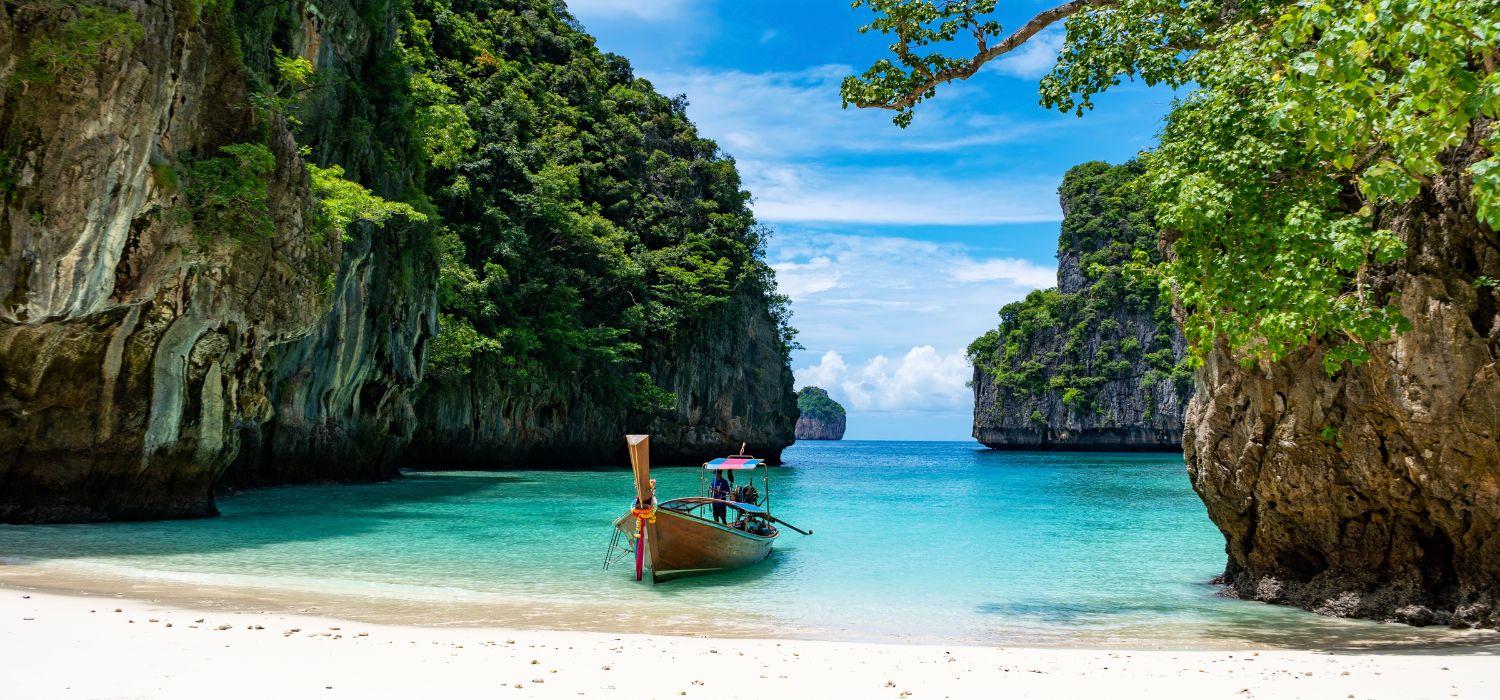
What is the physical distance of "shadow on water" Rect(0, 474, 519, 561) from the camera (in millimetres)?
12211

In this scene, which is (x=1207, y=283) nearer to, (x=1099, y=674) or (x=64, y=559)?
(x=1099, y=674)

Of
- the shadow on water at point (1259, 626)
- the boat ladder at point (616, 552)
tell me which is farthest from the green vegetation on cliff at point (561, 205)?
the shadow on water at point (1259, 626)

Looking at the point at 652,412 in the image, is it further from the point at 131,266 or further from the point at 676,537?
the point at 676,537

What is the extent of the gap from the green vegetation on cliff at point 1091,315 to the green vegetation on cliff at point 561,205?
34.7 m

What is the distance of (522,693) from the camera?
5.37 metres

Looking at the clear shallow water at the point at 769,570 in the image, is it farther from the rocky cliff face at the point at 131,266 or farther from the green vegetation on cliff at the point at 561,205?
the green vegetation on cliff at the point at 561,205

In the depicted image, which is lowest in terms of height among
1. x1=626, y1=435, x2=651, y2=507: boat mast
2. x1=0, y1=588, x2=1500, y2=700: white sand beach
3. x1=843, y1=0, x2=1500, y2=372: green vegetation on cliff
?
x1=0, y1=588, x2=1500, y2=700: white sand beach

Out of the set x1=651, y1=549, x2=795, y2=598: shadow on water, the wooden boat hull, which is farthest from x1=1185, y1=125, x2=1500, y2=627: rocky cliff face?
the wooden boat hull

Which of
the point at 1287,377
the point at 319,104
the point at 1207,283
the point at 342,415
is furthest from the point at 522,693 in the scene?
the point at 342,415

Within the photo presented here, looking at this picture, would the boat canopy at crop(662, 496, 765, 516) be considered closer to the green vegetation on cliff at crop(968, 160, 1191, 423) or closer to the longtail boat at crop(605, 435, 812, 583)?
the longtail boat at crop(605, 435, 812, 583)

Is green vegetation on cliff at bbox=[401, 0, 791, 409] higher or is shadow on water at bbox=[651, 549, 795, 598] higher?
green vegetation on cliff at bbox=[401, 0, 791, 409]

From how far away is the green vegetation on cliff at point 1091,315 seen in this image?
70562 millimetres

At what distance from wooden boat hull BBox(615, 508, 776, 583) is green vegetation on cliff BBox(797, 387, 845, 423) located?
593 feet

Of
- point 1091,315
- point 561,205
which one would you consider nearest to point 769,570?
point 561,205
